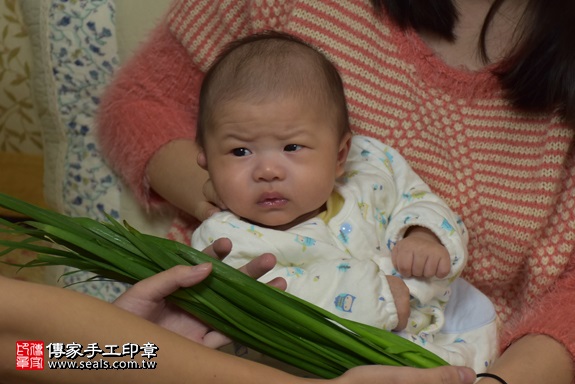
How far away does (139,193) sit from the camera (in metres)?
1.76

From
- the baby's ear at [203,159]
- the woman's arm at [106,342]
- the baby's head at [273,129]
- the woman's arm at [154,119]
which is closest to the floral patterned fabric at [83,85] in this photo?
the woman's arm at [154,119]

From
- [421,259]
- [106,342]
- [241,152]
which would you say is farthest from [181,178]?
[106,342]

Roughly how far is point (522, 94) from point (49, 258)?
90 centimetres

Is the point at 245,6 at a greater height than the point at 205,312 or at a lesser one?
greater

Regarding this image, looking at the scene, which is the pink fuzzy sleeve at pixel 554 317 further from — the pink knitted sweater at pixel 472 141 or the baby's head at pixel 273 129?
the baby's head at pixel 273 129

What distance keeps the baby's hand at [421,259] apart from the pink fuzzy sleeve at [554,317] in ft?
0.81

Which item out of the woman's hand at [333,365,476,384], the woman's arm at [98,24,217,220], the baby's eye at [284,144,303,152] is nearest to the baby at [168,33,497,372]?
the baby's eye at [284,144,303,152]

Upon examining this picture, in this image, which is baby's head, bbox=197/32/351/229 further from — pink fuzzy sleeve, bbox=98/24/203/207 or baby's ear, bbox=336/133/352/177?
pink fuzzy sleeve, bbox=98/24/203/207

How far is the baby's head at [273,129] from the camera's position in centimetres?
130

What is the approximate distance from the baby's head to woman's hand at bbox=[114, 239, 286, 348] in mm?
133

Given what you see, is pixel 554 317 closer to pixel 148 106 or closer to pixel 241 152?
pixel 241 152

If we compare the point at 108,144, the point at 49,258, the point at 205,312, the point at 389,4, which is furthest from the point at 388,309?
the point at 108,144

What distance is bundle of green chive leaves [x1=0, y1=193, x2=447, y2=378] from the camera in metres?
1.11

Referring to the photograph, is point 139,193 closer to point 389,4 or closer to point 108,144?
point 108,144
